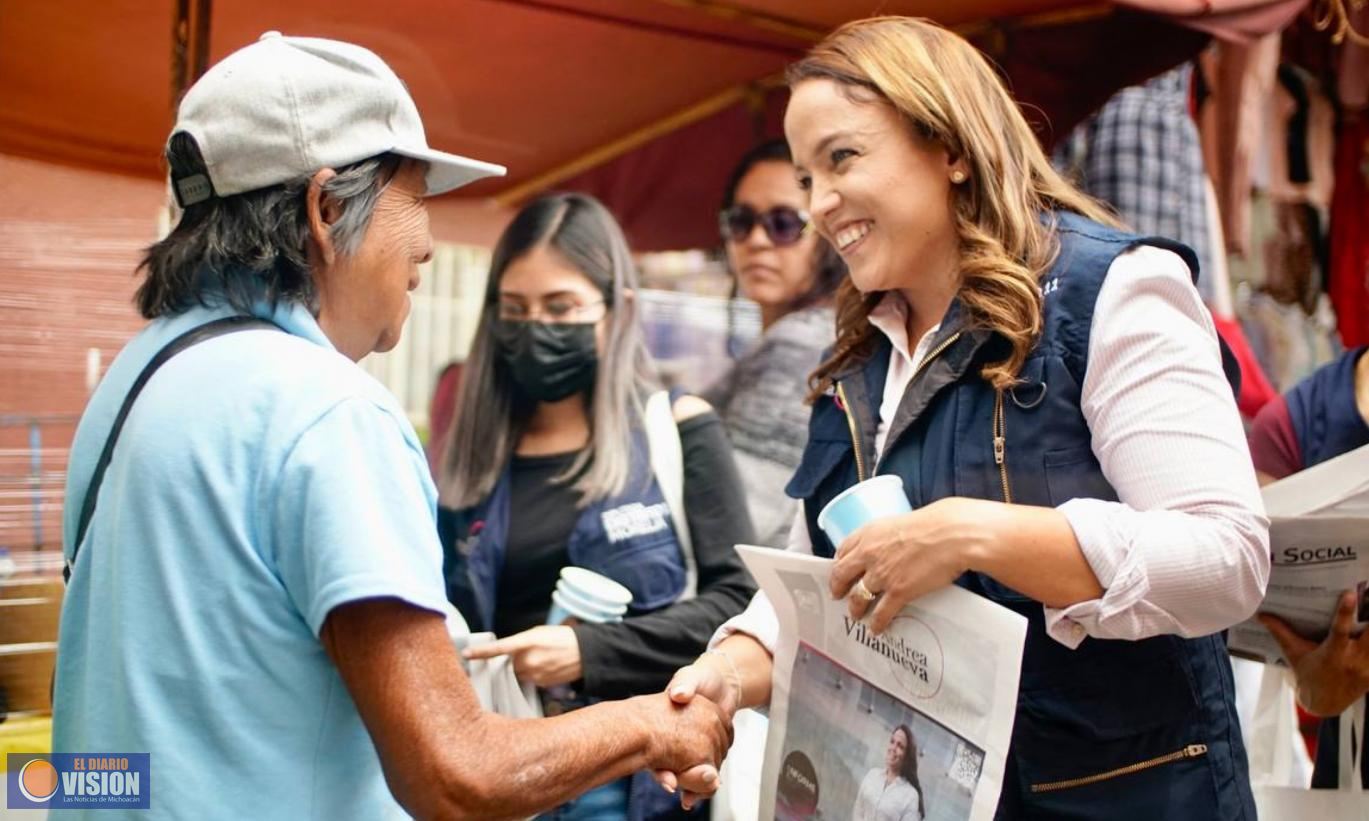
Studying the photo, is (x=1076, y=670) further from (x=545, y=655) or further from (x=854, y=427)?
(x=545, y=655)

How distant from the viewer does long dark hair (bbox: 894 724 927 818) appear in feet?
4.95

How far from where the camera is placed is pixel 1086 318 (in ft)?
4.98

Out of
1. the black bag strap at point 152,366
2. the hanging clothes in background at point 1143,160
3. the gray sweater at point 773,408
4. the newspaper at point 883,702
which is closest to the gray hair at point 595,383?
the gray sweater at point 773,408

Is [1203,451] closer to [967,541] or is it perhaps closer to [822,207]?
[967,541]

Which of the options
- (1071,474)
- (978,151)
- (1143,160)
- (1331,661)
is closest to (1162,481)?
(1071,474)

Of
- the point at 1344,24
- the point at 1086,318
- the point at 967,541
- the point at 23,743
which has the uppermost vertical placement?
the point at 1344,24

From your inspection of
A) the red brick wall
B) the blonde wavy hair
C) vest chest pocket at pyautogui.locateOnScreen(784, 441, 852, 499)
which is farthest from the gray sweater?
the red brick wall

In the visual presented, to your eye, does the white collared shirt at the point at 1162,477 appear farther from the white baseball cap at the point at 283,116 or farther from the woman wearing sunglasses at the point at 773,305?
the woman wearing sunglasses at the point at 773,305

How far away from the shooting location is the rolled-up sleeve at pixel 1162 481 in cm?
137

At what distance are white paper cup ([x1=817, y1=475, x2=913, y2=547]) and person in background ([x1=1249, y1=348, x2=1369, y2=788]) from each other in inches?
37.9

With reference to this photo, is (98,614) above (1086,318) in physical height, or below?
below

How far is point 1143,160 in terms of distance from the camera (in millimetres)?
3641

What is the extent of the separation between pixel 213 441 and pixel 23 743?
104cm

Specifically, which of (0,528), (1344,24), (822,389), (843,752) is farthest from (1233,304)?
(0,528)
